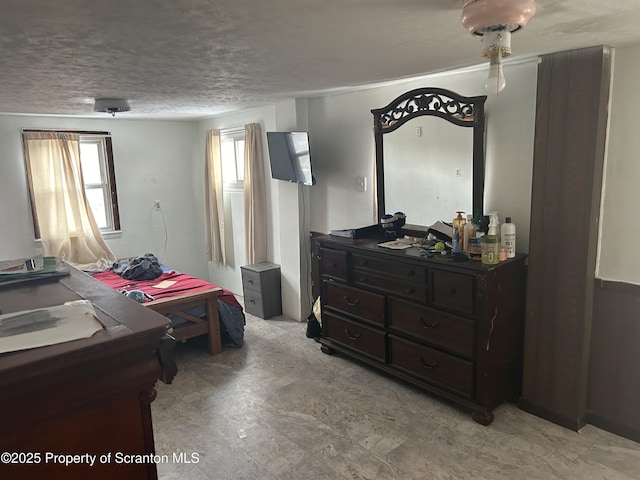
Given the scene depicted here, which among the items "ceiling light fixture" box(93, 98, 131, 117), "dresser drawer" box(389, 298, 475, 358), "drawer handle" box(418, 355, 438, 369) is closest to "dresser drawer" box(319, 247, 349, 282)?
"dresser drawer" box(389, 298, 475, 358)

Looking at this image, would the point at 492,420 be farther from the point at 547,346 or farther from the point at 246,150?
the point at 246,150

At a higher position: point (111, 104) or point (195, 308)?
point (111, 104)

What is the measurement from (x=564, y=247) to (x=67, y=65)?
9.22 feet

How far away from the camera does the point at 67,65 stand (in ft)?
7.61

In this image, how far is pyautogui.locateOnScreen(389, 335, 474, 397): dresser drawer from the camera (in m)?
2.83

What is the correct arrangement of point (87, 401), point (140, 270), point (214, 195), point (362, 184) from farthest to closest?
1. point (214, 195)
2. point (140, 270)
3. point (362, 184)
4. point (87, 401)

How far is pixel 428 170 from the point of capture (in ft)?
11.2

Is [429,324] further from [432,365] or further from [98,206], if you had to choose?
[98,206]

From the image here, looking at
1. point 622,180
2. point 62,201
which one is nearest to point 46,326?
point 622,180

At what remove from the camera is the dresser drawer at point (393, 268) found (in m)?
2.95

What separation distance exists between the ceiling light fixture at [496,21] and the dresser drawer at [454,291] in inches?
56.1

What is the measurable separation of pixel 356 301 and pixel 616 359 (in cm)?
164

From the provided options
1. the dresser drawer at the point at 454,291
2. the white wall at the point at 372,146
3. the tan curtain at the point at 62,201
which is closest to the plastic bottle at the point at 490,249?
the dresser drawer at the point at 454,291

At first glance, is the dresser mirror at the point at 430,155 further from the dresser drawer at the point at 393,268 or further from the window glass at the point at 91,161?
the window glass at the point at 91,161
